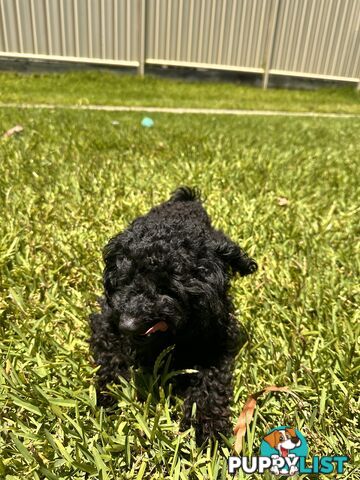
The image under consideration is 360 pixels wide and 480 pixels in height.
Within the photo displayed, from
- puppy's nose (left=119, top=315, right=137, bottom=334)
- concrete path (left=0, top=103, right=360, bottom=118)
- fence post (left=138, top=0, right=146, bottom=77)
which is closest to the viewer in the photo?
puppy's nose (left=119, top=315, right=137, bottom=334)

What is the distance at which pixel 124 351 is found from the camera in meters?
2.23

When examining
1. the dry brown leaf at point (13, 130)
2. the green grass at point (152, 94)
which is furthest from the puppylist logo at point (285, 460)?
the green grass at point (152, 94)

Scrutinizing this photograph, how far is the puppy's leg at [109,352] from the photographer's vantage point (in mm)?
2193

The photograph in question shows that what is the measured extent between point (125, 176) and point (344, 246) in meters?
2.56

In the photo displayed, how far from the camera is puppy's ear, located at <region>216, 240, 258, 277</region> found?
2223 millimetres

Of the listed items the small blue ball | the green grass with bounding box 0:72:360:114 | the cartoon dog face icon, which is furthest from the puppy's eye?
the green grass with bounding box 0:72:360:114

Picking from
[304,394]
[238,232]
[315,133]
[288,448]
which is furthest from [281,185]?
[315,133]

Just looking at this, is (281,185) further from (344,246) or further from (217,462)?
(217,462)

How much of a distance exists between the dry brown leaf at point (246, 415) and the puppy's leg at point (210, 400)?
72mm

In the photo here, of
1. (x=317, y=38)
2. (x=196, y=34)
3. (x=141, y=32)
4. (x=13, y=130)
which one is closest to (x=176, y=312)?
(x=13, y=130)

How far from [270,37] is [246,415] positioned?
15.3m

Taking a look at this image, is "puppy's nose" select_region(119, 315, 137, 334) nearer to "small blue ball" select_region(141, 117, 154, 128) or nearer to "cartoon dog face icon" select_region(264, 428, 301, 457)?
"cartoon dog face icon" select_region(264, 428, 301, 457)

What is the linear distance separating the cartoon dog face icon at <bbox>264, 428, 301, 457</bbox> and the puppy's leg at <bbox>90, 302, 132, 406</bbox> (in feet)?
2.67

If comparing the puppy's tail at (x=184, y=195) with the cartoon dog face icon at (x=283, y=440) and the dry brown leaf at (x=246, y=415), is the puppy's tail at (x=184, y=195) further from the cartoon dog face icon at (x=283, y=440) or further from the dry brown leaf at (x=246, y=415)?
the cartoon dog face icon at (x=283, y=440)
